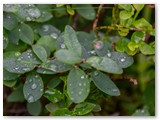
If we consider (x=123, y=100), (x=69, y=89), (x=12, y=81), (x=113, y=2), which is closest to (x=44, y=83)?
(x=12, y=81)

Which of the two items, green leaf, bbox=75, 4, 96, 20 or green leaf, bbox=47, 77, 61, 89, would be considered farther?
green leaf, bbox=75, 4, 96, 20

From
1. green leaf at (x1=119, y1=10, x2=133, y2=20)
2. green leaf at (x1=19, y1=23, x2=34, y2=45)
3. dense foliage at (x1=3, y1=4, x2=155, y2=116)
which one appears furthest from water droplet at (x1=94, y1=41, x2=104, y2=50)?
green leaf at (x1=19, y1=23, x2=34, y2=45)

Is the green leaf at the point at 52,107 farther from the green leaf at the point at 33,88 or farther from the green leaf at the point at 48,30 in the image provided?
the green leaf at the point at 48,30

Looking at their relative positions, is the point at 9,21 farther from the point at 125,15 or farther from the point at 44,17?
the point at 125,15

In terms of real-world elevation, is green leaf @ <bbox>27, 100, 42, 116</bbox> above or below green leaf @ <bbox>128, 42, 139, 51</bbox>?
below

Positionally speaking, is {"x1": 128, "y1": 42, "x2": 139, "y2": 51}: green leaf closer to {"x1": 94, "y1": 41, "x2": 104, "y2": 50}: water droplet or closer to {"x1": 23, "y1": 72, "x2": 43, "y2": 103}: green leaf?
{"x1": 94, "y1": 41, "x2": 104, "y2": 50}: water droplet

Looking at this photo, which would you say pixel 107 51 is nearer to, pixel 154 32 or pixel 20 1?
pixel 154 32
